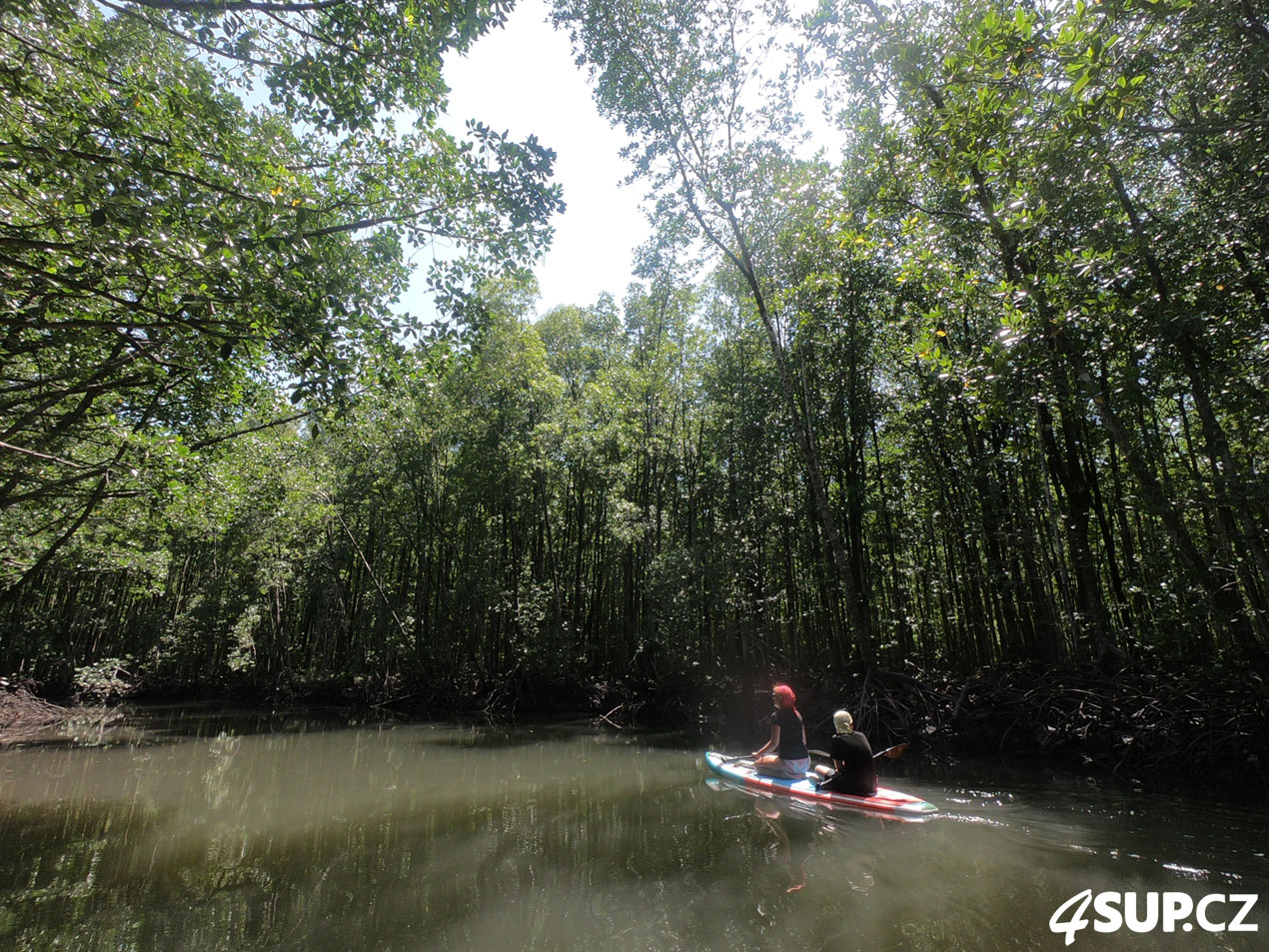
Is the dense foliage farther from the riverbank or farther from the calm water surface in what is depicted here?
the calm water surface

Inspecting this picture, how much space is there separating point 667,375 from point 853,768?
32.2 feet

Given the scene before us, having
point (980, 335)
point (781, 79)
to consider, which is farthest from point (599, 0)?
point (980, 335)

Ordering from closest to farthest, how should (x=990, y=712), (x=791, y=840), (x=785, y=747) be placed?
(x=791, y=840) < (x=785, y=747) < (x=990, y=712)

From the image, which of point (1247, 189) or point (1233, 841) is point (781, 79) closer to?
point (1247, 189)

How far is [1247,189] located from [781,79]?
7484mm

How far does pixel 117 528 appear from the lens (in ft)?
28.0

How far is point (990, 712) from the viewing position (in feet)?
28.3

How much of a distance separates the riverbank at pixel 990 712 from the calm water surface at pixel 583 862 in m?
0.94

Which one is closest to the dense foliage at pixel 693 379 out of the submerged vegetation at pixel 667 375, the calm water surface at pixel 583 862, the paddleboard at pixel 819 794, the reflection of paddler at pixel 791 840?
the submerged vegetation at pixel 667 375

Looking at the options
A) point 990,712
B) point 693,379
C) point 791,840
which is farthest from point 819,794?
point 693,379

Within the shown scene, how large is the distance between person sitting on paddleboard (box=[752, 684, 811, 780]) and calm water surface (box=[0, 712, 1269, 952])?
528mm

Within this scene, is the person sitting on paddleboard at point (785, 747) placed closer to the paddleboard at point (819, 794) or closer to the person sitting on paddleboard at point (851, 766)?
the paddleboard at point (819, 794)

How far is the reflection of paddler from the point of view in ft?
13.4

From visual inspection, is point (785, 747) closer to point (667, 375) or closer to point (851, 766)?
point (851, 766)
